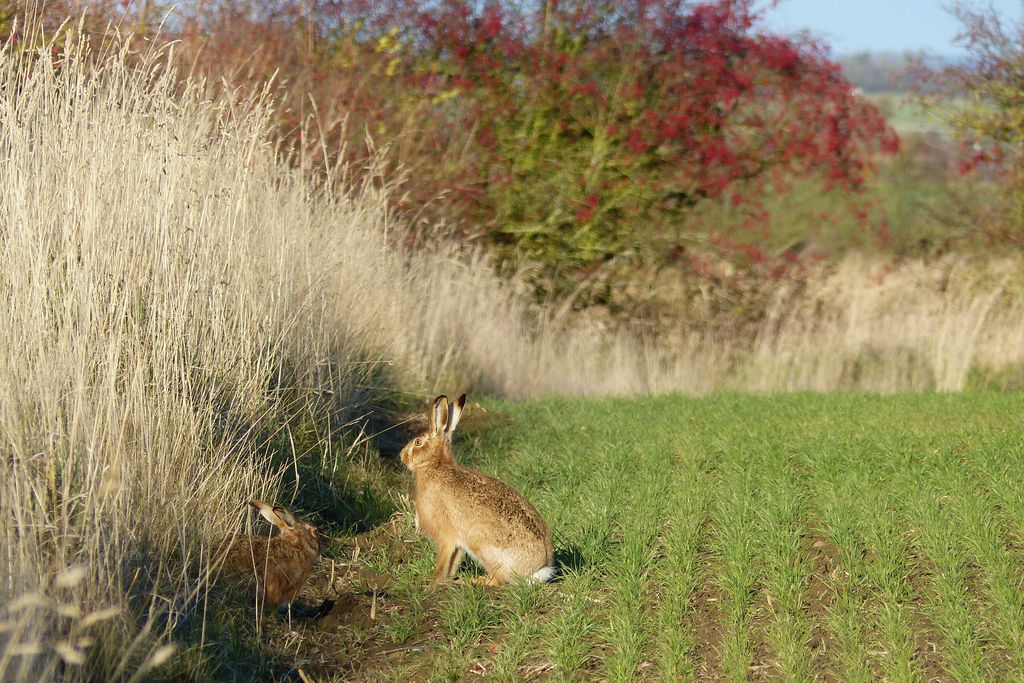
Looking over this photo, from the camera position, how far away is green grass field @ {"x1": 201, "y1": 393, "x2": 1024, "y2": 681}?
5004 millimetres

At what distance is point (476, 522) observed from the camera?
5672 mm

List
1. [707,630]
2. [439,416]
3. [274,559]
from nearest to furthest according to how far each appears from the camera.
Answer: [707,630] → [274,559] → [439,416]

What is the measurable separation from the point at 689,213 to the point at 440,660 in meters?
11.2

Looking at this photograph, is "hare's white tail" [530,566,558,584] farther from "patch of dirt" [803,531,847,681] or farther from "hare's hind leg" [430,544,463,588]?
"patch of dirt" [803,531,847,681]

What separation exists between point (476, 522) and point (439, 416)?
747 millimetres

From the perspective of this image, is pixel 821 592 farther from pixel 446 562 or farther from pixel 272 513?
pixel 272 513

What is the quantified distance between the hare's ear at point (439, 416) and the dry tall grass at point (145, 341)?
96cm

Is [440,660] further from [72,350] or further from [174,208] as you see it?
[174,208]

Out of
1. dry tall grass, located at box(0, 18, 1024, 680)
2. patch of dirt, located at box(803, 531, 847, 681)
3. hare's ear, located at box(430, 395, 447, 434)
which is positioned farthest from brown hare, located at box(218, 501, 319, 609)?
patch of dirt, located at box(803, 531, 847, 681)

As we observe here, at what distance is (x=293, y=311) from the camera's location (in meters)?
7.91

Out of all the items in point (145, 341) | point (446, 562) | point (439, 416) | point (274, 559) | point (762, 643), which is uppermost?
point (145, 341)

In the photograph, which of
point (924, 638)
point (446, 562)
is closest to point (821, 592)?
point (924, 638)

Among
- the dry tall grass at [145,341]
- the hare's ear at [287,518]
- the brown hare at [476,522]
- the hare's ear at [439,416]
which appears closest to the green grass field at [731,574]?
the brown hare at [476,522]

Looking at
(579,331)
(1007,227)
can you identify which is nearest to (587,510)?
(579,331)
